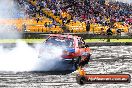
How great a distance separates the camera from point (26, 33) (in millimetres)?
34688

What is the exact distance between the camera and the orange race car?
53.3 ft

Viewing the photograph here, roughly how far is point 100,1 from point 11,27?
2130 centimetres

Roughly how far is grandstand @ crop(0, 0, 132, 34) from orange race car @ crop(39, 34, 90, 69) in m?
17.9

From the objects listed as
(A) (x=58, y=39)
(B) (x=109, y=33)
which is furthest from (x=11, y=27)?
(A) (x=58, y=39)

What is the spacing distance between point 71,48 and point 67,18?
24.7 metres

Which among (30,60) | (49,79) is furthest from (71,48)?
(49,79)

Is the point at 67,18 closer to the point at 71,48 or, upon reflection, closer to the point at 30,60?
the point at 30,60

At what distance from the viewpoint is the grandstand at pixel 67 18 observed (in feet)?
121

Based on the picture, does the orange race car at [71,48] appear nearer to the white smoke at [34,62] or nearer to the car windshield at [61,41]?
the car windshield at [61,41]

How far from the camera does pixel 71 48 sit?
16.7 m

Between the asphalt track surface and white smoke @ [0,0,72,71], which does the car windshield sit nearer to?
white smoke @ [0,0,72,71]

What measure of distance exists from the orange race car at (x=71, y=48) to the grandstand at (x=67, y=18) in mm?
17947

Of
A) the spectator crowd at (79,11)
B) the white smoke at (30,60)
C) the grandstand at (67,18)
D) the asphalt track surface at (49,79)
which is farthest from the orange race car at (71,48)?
the spectator crowd at (79,11)

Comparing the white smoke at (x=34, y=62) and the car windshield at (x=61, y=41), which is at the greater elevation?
the car windshield at (x=61, y=41)
